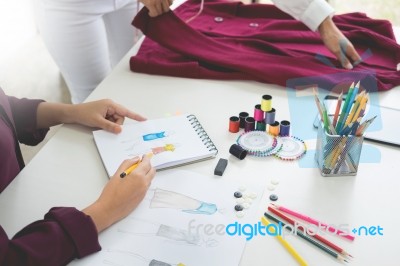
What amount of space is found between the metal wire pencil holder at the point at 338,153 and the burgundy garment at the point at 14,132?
0.62 meters

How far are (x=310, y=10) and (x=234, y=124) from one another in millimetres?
477

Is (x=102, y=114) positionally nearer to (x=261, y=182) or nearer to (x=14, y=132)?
(x=14, y=132)

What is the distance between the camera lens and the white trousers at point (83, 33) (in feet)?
4.41

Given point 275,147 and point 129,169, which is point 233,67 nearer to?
point 275,147

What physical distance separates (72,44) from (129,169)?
0.71 metres

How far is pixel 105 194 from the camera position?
2.53ft

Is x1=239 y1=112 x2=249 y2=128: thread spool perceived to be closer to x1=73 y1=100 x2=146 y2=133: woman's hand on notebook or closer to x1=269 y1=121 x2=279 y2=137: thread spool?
x1=269 y1=121 x2=279 y2=137: thread spool

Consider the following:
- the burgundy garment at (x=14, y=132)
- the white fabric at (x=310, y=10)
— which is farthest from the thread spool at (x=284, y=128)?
the burgundy garment at (x=14, y=132)

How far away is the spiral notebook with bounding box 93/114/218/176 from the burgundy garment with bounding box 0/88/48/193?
17 centimetres

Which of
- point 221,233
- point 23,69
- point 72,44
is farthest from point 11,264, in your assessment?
point 23,69

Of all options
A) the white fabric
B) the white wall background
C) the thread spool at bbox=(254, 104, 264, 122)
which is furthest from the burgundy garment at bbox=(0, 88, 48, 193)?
the white wall background

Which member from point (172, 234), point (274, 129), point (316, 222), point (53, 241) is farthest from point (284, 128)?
point (53, 241)

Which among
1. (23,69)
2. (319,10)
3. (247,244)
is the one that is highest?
(319,10)

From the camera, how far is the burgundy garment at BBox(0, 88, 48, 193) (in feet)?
2.83
